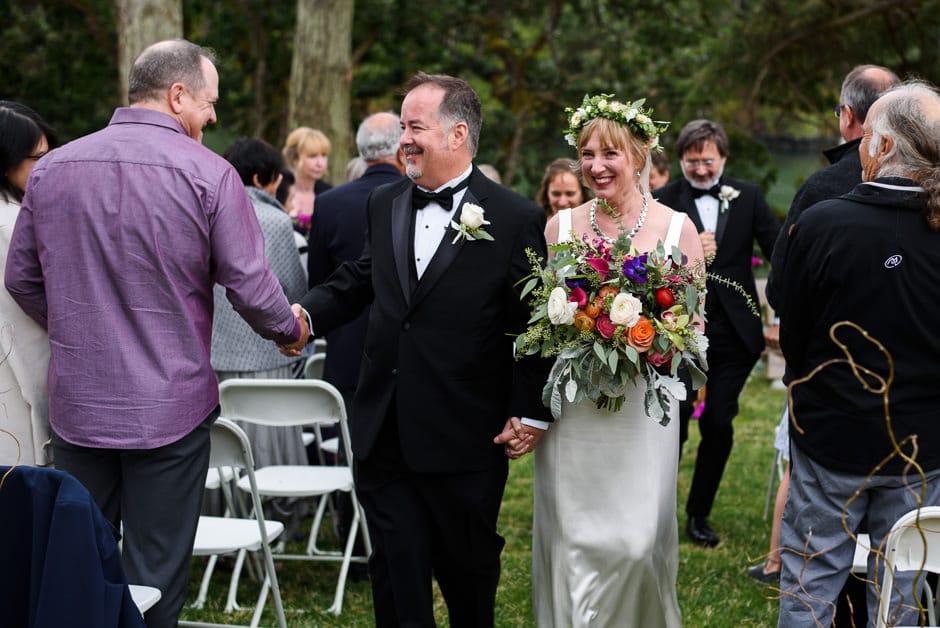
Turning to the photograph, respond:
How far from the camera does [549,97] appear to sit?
1752 centimetres

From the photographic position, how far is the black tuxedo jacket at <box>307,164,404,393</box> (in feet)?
19.0

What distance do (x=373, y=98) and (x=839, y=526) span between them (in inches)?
600

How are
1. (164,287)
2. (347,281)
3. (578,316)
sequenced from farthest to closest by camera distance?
(347,281) < (578,316) < (164,287)

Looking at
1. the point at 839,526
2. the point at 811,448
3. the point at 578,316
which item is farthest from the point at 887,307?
the point at 578,316

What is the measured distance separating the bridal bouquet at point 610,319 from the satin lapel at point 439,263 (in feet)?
0.95

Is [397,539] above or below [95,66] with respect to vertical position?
below

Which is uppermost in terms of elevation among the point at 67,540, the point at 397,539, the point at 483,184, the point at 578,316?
the point at 483,184

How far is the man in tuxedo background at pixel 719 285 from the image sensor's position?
6.33 metres

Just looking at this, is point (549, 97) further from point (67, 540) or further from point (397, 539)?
point (67, 540)

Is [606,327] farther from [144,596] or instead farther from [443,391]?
[144,596]

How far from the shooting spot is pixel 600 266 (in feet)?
13.0

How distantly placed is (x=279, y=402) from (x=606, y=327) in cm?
193

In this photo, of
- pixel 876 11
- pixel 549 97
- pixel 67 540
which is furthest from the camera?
pixel 549 97

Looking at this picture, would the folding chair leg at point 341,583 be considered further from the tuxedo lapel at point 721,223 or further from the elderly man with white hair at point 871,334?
the tuxedo lapel at point 721,223
